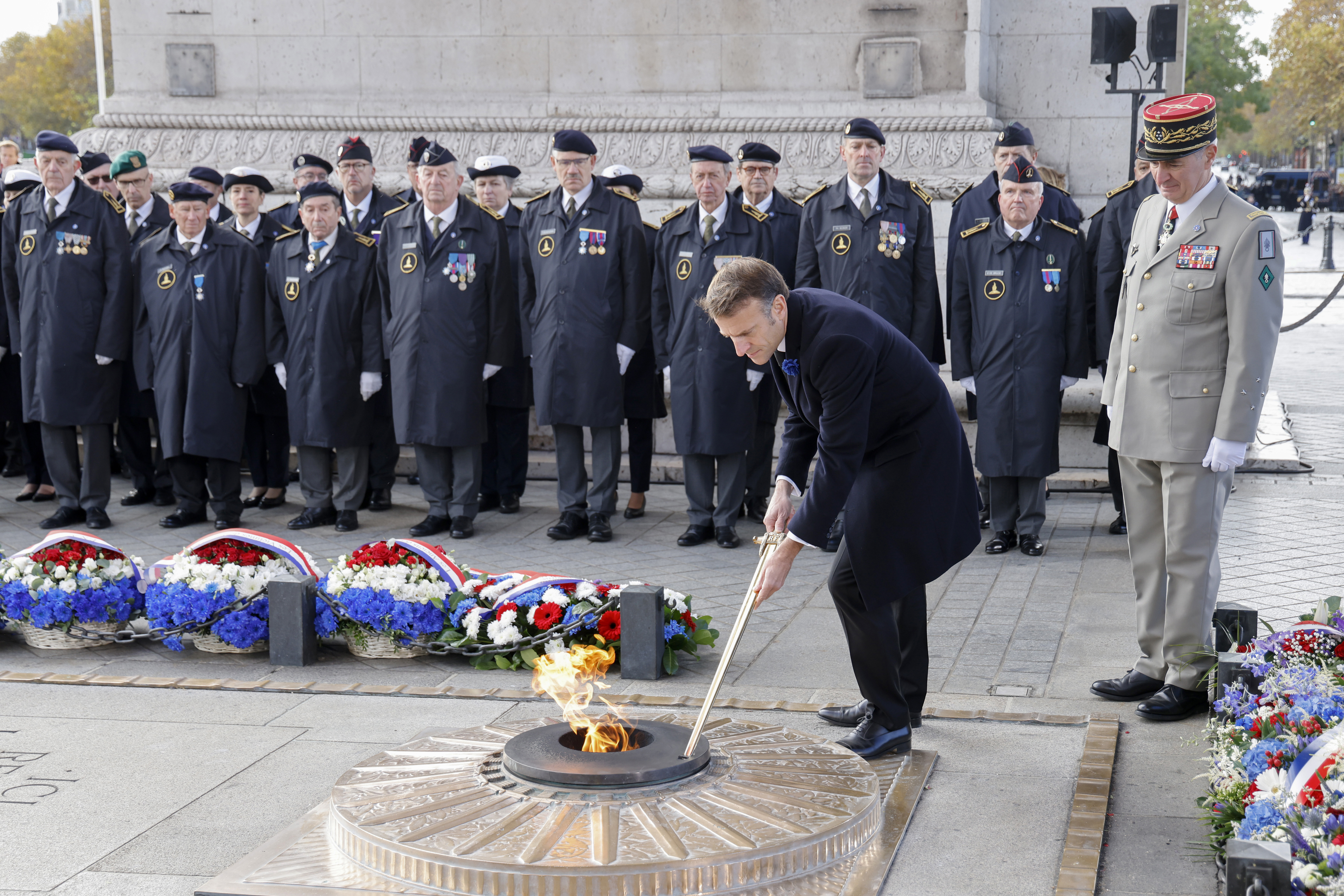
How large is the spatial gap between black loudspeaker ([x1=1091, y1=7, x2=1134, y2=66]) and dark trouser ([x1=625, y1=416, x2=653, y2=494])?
4306mm

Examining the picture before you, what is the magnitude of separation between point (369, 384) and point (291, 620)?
2.78m

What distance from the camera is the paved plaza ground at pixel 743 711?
12.0ft

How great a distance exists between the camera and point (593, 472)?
26.3 feet

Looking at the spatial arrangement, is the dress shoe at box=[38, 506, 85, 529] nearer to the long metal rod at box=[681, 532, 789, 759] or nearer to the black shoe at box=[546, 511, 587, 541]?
the black shoe at box=[546, 511, 587, 541]

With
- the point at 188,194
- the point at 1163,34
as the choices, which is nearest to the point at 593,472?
the point at 188,194

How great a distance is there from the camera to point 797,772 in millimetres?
3834

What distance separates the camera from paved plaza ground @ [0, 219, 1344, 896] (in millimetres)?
3656

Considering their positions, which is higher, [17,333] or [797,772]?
[17,333]

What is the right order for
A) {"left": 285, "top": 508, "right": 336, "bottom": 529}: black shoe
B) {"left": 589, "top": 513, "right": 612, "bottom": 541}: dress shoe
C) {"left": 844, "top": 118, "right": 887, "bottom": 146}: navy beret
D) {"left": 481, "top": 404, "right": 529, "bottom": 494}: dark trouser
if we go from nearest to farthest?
{"left": 844, "top": 118, "right": 887, "bottom": 146}: navy beret
{"left": 589, "top": 513, "right": 612, "bottom": 541}: dress shoe
{"left": 285, "top": 508, "right": 336, "bottom": 529}: black shoe
{"left": 481, "top": 404, "right": 529, "bottom": 494}: dark trouser

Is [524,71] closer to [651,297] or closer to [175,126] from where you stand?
[175,126]

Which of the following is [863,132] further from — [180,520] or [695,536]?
[180,520]

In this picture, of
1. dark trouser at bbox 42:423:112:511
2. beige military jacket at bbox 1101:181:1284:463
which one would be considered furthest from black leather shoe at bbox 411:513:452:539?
beige military jacket at bbox 1101:181:1284:463

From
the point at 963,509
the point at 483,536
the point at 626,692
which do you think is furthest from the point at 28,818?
the point at 483,536

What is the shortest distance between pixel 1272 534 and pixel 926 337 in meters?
2.13
